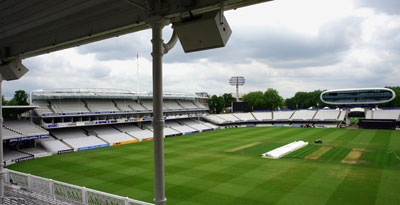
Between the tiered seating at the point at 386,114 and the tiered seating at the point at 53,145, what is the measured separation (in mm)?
48681

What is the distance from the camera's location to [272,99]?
247 ft

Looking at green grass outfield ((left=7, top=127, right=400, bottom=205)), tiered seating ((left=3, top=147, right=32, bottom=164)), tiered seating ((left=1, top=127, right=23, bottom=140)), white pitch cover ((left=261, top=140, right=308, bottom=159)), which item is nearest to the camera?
green grass outfield ((left=7, top=127, right=400, bottom=205))

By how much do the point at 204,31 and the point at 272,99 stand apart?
2975 inches

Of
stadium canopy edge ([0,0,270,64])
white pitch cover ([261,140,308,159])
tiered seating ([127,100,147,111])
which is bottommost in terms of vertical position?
white pitch cover ([261,140,308,159])

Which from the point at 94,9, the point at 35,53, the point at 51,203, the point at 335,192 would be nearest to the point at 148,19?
the point at 94,9

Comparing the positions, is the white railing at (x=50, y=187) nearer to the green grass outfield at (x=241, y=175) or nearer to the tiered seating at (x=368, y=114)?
the green grass outfield at (x=241, y=175)

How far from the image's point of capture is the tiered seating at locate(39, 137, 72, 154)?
24734 millimetres

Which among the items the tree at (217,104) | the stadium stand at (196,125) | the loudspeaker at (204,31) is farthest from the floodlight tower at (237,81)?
the loudspeaker at (204,31)

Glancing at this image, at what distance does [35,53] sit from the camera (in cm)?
591

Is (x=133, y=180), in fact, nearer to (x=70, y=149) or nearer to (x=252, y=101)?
(x=70, y=149)

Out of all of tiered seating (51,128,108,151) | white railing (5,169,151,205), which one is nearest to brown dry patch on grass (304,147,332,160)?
white railing (5,169,151,205)

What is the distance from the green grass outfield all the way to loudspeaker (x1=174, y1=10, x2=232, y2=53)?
9172 millimetres

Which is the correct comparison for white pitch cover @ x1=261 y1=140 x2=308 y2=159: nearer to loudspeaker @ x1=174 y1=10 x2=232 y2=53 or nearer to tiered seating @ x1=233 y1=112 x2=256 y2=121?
loudspeaker @ x1=174 y1=10 x2=232 y2=53

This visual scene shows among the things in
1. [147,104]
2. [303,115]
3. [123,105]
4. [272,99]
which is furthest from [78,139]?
[272,99]
